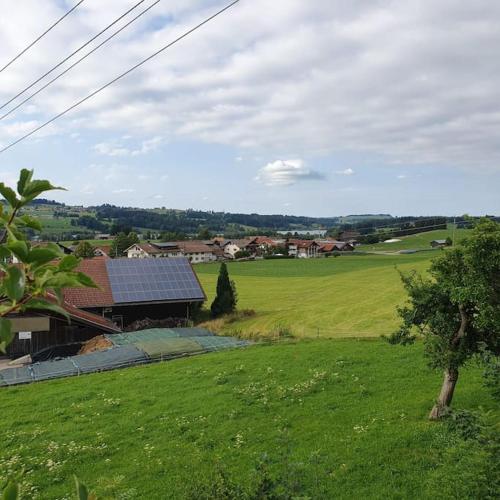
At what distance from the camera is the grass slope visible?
9.52 meters

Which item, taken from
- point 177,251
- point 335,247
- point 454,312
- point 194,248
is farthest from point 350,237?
point 454,312

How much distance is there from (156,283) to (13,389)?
17857 millimetres

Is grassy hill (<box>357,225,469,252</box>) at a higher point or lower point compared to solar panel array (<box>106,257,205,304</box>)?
higher

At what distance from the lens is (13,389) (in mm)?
18391

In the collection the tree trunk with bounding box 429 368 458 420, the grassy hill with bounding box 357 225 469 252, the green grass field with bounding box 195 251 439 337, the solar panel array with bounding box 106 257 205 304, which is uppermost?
the grassy hill with bounding box 357 225 469 252

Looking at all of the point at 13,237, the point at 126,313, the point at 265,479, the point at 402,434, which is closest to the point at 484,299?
the point at 402,434

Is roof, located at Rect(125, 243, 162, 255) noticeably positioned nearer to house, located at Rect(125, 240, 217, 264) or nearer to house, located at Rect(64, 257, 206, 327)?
house, located at Rect(125, 240, 217, 264)

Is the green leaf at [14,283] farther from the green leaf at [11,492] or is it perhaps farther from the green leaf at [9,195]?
the green leaf at [11,492]

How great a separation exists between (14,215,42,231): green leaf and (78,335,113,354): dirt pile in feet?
79.4

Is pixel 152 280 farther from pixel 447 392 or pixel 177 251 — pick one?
pixel 177 251

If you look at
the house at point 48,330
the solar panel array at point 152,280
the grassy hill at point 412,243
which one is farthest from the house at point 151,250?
the house at point 48,330

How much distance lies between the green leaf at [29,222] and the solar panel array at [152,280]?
3255cm

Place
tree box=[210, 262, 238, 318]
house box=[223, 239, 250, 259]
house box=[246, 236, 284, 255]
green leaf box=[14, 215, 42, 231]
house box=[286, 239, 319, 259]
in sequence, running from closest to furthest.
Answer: green leaf box=[14, 215, 42, 231] < tree box=[210, 262, 238, 318] < house box=[286, 239, 319, 259] < house box=[246, 236, 284, 255] < house box=[223, 239, 250, 259]

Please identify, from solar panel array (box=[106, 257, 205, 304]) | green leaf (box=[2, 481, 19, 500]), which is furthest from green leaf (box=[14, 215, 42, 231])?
solar panel array (box=[106, 257, 205, 304])
